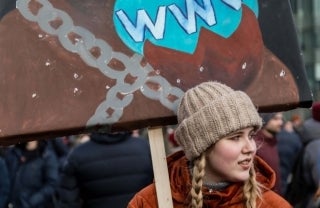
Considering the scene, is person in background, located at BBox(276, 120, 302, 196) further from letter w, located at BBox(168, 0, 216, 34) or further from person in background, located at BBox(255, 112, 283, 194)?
letter w, located at BBox(168, 0, 216, 34)

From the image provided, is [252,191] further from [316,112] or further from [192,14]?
[316,112]

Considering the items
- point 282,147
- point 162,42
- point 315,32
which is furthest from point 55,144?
point 315,32

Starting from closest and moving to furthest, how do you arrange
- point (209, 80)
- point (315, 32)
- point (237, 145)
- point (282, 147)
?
1. point (237, 145)
2. point (209, 80)
3. point (282, 147)
4. point (315, 32)

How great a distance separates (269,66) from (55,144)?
17.1 ft

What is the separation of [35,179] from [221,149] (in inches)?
174

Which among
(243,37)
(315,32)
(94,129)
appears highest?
(243,37)

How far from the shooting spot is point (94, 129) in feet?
9.86

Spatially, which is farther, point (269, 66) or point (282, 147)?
point (282, 147)

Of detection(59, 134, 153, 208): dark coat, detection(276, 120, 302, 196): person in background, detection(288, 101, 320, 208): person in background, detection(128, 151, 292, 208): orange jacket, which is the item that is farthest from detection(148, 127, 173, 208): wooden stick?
detection(276, 120, 302, 196): person in background

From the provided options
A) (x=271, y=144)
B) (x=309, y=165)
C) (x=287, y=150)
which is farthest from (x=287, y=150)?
(x=271, y=144)

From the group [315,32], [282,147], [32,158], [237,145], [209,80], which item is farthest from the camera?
[315,32]

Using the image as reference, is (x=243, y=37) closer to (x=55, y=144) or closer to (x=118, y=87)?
(x=118, y=87)

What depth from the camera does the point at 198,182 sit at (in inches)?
115

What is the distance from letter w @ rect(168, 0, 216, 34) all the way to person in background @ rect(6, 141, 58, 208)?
415 centimetres
